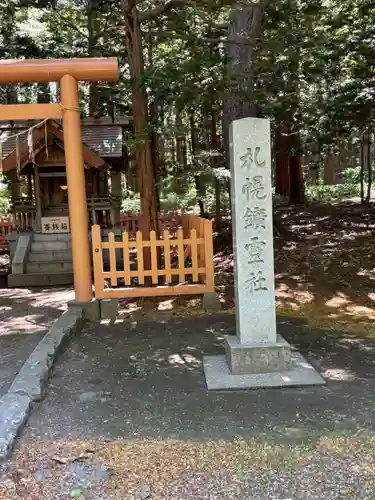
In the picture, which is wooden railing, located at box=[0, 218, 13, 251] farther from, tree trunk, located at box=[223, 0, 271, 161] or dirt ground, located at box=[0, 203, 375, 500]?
dirt ground, located at box=[0, 203, 375, 500]

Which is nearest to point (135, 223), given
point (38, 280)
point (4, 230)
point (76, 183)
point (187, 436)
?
point (4, 230)

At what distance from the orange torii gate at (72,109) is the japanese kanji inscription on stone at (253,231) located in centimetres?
274

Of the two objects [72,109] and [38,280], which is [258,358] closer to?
[72,109]

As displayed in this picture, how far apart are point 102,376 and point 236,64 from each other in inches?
233

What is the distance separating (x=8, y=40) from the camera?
13484 mm

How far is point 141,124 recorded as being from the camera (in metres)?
7.72

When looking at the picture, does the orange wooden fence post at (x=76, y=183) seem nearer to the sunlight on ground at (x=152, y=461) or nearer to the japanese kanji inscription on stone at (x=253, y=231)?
the japanese kanji inscription on stone at (x=253, y=231)

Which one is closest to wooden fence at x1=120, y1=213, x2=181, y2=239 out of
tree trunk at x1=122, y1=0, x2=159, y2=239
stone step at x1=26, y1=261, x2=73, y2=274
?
stone step at x1=26, y1=261, x2=73, y2=274

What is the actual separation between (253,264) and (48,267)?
8.43 metres

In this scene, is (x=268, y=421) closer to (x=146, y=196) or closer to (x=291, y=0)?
(x=146, y=196)

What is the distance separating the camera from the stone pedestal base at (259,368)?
454 centimetres

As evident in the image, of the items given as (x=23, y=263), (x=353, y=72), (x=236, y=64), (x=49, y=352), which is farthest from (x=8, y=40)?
(x=49, y=352)

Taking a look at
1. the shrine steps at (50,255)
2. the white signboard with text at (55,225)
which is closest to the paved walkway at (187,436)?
the shrine steps at (50,255)

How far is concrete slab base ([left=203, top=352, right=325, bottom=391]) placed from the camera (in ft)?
14.5
